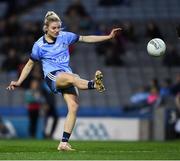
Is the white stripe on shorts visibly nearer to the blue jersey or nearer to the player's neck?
the blue jersey

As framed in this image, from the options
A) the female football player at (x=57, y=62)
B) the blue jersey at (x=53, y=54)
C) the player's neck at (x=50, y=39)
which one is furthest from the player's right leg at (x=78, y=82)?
the player's neck at (x=50, y=39)

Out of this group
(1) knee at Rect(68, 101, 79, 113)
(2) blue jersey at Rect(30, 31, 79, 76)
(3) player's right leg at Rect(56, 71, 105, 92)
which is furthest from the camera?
(2) blue jersey at Rect(30, 31, 79, 76)

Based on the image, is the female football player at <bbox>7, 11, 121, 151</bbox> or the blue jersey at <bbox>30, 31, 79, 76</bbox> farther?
the blue jersey at <bbox>30, 31, 79, 76</bbox>

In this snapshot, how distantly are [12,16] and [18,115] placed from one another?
675 cm

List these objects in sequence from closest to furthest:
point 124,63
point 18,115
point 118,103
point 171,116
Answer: point 171,116 → point 18,115 → point 118,103 → point 124,63

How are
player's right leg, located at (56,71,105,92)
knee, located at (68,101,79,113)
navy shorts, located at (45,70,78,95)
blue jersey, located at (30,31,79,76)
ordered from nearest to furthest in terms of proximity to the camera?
player's right leg, located at (56,71,105,92), knee, located at (68,101,79,113), navy shorts, located at (45,70,78,95), blue jersey, located at (30,31,79,76)

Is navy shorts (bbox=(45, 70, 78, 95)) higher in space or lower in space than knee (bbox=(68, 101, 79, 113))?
higher

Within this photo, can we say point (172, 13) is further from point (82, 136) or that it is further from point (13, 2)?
point (82, 136)

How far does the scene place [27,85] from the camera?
98.4 ft

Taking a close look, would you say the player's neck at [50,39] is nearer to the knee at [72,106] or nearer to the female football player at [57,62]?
the female football player at [57,62]

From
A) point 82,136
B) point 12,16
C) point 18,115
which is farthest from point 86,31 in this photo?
point 82,136

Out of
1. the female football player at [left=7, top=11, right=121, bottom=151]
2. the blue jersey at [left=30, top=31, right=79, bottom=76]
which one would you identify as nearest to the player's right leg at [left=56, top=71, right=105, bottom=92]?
the female football player at [left=7, top=11, right=121, bottom=151]

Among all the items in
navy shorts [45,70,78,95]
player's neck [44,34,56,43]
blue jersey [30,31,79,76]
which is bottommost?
navy shorts [45,70,78,95]

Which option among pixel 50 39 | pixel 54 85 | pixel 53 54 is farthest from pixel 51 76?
pixel 50 39
